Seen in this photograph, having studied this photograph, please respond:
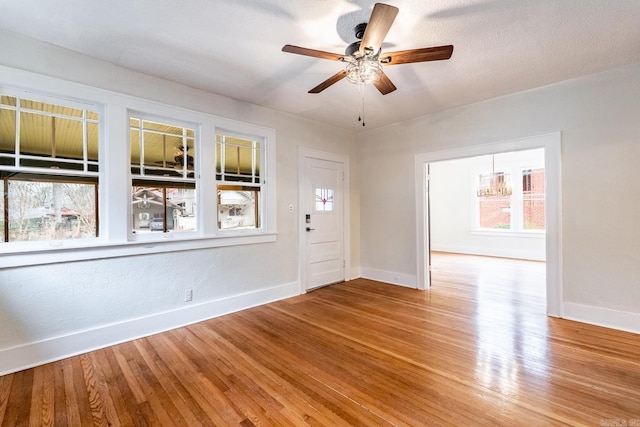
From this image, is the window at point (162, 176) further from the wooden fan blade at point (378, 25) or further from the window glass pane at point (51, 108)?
the wooden fan blade at point (378, 25)

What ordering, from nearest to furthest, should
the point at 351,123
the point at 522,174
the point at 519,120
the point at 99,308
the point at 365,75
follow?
the point at 365,75
the point at 99,308
the point at 519,120
the point at 351,123
the point at 522,174

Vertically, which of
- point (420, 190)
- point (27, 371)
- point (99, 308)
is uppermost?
point (420, 190)

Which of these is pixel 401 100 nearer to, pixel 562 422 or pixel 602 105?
pixel 602 105

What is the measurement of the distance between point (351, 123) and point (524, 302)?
351 cm

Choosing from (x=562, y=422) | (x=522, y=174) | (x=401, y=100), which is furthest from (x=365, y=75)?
(x=522, y=174)

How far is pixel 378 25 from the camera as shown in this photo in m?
1.76

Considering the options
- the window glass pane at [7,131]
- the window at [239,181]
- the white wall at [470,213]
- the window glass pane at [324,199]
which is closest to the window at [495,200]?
the white wall at [470,213]

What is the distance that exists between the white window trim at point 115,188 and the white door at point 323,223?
115cm

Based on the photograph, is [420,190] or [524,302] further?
[420,190]

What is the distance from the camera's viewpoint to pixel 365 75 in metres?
2.22

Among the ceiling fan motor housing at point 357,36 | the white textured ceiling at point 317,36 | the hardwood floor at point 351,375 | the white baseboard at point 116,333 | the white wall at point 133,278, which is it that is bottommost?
the hardwood floor at point 351,375

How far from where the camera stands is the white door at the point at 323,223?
173 inches

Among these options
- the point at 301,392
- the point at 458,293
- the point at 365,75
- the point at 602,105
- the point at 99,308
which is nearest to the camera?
the point at 301,392

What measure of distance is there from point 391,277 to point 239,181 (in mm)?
2884
